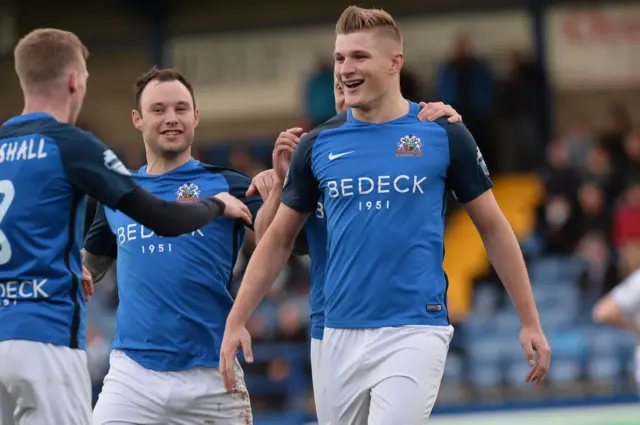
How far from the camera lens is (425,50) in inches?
826

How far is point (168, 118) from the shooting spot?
6.64 metres

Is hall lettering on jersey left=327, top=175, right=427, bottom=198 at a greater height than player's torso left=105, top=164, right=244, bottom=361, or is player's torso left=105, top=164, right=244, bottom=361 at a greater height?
hall lettering on jersey left=327, top=175, right=427, bottom=198

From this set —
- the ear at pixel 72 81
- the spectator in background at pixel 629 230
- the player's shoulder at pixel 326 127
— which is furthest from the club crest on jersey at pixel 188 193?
the spectator in background at pixel 629 230

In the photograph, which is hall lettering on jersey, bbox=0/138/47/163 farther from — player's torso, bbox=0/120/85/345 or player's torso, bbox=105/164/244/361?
player's torso, bbox=105/164/244/361

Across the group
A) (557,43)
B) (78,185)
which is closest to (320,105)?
(557,43)

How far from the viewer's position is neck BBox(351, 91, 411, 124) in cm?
594

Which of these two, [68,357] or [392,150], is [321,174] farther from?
[68,357]

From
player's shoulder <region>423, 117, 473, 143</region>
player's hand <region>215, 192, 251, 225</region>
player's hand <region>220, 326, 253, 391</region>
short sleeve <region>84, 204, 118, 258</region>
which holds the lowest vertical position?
player's hand <region>220, 326, 253, 391</region>

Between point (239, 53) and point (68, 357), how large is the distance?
657 inches

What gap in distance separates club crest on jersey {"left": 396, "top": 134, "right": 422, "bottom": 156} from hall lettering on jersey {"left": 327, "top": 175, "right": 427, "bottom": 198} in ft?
0.37

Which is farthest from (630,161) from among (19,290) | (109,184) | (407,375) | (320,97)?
(19,290)

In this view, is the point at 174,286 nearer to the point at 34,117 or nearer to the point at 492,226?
the point at 34,117

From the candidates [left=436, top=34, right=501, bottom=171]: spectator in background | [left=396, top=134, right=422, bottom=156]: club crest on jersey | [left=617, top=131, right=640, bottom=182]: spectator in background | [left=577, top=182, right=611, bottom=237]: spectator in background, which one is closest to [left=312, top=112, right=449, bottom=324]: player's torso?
[left=396, top=134, right=422, bottom=156]: club crest on jersey

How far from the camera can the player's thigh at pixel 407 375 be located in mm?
5574
